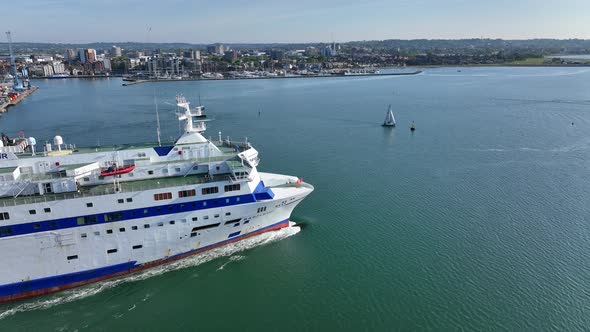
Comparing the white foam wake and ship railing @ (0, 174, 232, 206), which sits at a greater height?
ship railing @ (0, 174, 232, 206)

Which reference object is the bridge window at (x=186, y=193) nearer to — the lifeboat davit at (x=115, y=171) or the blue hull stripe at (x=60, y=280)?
the lifeboat davit at (x=115, y=171)

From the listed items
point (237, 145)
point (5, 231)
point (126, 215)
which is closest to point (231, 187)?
point (237, 145)

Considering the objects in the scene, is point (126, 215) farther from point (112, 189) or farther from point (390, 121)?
point (390, 121)

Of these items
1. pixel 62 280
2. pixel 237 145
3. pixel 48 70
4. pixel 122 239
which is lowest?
pixel 62 280

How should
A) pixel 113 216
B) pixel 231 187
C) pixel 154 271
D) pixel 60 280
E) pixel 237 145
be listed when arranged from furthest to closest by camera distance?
Result: pixel 237 145 < pixel 231 187 < pixel 154 271 < pixel 113 216 < pixel 60 280

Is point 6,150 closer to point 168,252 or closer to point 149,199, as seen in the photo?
point 149,199

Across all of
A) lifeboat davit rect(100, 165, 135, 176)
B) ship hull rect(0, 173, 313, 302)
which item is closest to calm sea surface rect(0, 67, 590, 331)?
ship hull rect(0, 173, 313, 302)

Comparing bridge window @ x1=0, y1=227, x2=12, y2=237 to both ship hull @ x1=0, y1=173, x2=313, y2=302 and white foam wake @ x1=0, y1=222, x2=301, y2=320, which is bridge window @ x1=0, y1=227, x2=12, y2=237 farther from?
white foam wake @ x1=0, y1=222, x2=301, y2=320
